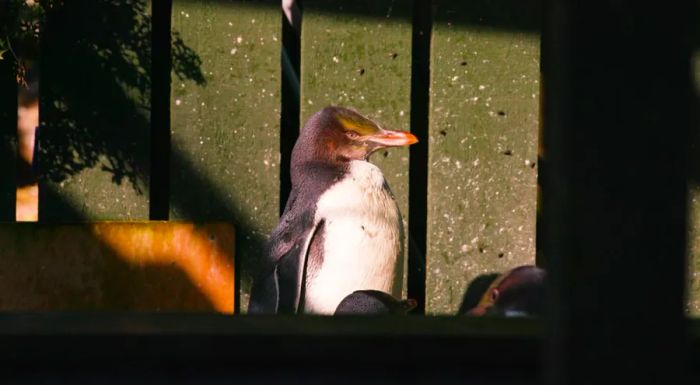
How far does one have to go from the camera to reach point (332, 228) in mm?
3051

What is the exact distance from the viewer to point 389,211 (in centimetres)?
311

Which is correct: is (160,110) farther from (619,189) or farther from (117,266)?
(619,189)

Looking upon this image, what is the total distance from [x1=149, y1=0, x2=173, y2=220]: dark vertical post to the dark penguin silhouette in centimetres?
99

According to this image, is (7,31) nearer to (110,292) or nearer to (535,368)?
(110,292)

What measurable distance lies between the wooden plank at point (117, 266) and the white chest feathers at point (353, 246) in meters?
0.35

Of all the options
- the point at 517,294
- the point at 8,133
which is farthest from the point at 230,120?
the point at 517,294

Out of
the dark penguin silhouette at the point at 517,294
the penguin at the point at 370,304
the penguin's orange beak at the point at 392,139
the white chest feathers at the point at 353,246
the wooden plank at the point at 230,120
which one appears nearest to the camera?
the dark penguin silhouette at the point at 517,294

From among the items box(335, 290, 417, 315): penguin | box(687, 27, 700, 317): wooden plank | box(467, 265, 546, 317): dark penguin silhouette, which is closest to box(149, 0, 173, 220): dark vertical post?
box(335, 290, 417, 315): penguin

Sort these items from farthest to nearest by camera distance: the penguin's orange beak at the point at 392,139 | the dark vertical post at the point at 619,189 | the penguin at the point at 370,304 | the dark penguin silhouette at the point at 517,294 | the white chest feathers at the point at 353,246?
the penguin's orange beak at the point at 392,139 < the white chest feathers at the point at 353,246 < the penguin at the point at 370,304 < the dark penguin silhouette at the point at 517,294 < the dark vertical post at the point at 619,189

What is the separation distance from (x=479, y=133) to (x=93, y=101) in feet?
3.42

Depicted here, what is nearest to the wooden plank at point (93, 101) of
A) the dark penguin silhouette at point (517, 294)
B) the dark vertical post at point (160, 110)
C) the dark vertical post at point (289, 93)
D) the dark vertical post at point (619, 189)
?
the dark vertical post at point (160, 110)

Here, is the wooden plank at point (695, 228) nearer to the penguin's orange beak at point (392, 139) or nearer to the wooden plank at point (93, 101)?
the penguin's orange beak at point (392, 139)

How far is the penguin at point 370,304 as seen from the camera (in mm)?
2891

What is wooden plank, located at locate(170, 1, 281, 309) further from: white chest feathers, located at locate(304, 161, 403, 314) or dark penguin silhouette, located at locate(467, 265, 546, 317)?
dark penguin silhouette, located at locate(467, 265, 546, 317)
